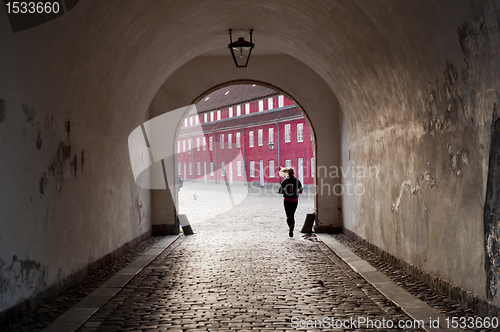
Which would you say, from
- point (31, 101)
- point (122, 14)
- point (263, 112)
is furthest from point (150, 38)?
point (263, 112)

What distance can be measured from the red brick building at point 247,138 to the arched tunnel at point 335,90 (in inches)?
1128

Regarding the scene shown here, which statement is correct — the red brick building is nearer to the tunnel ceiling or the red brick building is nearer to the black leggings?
the black leggings

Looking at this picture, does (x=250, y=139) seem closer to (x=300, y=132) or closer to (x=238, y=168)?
(x=238, y=168)

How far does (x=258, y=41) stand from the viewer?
450 inches

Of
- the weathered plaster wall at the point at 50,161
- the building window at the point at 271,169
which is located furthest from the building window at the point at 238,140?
the weathered plaster wall at the point at 50,161

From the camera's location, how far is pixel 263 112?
46.0m

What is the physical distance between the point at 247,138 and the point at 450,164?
43186mm

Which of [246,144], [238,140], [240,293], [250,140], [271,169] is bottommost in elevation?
[240,293]

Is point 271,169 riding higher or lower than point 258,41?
lower

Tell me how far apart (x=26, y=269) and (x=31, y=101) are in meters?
1.73

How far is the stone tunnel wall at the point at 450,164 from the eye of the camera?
480 cm

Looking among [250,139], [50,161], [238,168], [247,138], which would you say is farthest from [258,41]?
[238,168]

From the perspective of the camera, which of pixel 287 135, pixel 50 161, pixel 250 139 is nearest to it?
pixel 50 161

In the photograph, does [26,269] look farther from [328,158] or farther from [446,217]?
[328,158]
